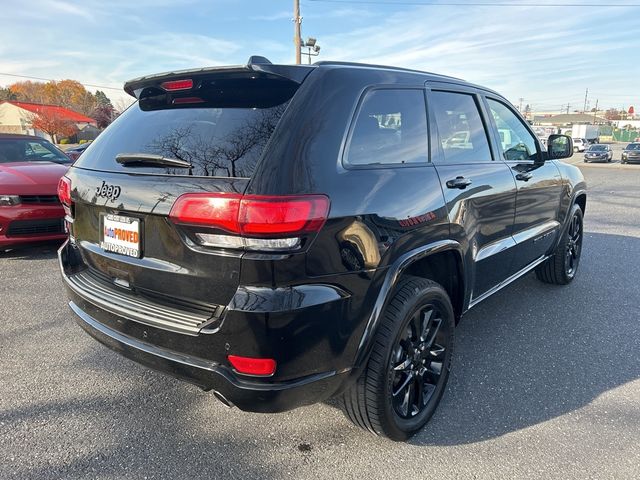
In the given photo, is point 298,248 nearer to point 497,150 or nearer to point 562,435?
point 562,435

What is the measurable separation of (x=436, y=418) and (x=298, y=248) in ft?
4.80

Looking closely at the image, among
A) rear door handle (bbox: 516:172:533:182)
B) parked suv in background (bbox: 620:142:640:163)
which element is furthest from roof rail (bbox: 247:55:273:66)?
parked suv in background (bbox: 620:142:640:163)

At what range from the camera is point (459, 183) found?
2.62 meters

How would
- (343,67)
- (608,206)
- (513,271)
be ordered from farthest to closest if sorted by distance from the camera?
(608,206), (513,271), (343,67)

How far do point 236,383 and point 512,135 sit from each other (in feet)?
9.55

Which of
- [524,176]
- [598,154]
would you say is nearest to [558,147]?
[524,176]

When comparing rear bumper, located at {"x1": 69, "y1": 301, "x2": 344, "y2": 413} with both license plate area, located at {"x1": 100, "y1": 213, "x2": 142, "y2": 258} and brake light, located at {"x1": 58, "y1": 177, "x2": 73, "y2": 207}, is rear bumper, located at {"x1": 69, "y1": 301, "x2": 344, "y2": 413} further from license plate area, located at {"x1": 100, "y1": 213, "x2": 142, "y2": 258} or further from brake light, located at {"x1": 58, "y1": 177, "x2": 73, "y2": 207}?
brake light, located at {"x1": 58, "y1": 177, "x2": 73, "y2": 207}

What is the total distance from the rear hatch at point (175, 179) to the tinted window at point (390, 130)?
0.36 metres

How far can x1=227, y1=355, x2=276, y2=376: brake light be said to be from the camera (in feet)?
5.85

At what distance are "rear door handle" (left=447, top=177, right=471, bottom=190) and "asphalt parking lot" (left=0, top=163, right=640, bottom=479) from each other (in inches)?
48.9

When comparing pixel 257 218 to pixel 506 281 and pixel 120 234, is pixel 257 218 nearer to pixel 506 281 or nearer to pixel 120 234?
pixel 120 234

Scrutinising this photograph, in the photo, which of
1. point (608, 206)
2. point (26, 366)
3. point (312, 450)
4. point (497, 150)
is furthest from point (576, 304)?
point (608, 206)

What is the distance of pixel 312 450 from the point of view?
2285 mm

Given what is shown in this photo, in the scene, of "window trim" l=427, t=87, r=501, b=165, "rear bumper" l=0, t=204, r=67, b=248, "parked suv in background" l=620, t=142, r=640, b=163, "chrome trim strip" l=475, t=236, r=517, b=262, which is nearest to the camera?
"window trim" l=427, t=87, r=501, b=165
